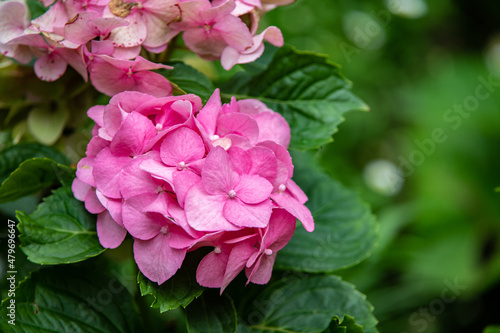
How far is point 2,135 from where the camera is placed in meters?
0.86

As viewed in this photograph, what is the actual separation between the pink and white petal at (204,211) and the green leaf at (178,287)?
0.09 meters

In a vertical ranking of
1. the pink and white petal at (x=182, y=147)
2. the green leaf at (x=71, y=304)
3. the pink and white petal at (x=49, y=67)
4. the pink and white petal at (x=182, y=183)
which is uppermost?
the pink and white petal at (x=182, y=147)

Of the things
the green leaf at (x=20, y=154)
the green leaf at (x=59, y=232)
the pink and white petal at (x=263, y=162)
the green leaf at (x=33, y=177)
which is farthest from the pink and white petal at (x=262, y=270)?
the green leaf at (x=20, y=154)

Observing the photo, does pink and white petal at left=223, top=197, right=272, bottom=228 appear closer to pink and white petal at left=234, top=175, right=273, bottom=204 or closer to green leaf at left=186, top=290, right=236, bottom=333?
pink and white petal at left=234, top=175, right=273, bottom=204

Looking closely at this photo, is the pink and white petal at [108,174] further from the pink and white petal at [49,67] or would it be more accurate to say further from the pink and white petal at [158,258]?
the pink and white petal at [49,67]

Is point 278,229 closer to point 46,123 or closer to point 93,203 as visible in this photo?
point 93,203

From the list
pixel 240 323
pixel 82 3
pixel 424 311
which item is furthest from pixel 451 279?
pixel 82 3

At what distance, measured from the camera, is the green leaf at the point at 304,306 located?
77 cm

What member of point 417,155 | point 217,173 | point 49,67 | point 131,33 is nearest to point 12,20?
point 49,67

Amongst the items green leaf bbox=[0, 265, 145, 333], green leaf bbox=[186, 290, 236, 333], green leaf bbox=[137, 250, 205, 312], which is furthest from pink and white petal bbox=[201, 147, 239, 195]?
green leaf bbox=[0, 265, 145, 333]

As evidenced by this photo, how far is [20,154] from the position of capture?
30.9 inches

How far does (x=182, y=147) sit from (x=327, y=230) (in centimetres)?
43

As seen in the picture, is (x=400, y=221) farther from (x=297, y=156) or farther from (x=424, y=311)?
(x=297, y=156)

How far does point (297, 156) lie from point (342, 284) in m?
0.28
